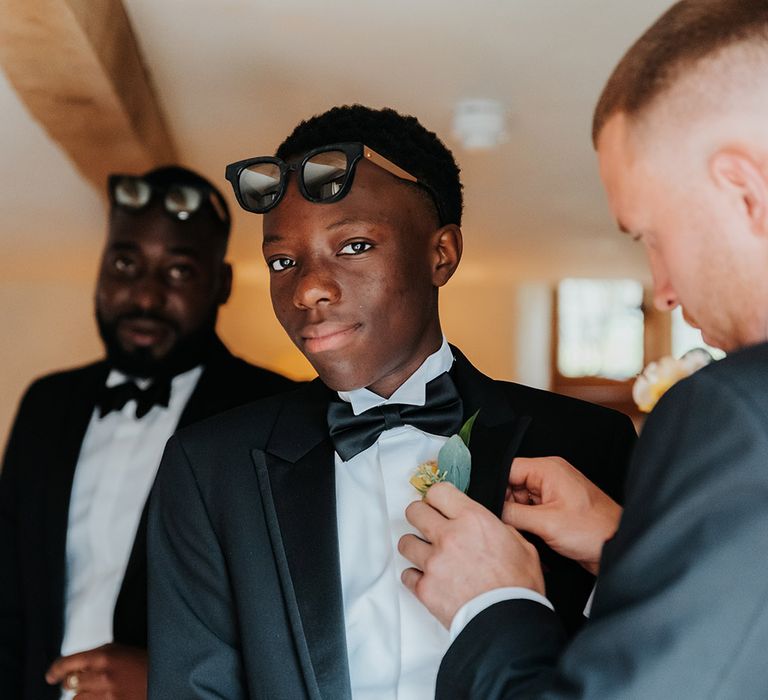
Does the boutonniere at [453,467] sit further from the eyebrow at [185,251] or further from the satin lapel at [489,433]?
the eyebrow at [185,251]

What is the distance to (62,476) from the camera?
2.37 metres

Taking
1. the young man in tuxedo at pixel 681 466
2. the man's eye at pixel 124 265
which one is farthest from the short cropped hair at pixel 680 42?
the man's eye at pixel 124 265

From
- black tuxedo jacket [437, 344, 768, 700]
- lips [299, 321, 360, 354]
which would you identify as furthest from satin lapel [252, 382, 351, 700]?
black tuxedo jacket [437, 344, 768, 700]

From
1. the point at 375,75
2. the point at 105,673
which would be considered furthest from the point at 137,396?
the point at 375,75

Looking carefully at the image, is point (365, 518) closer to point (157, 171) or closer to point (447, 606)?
point (447, 606)

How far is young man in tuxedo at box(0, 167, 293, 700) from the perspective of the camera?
2.24 meters

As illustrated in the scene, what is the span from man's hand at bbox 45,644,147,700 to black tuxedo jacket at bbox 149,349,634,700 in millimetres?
559

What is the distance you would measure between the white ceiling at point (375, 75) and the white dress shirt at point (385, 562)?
3.48 ft

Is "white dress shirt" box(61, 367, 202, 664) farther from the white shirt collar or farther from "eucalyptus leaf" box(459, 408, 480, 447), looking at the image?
"eucalyptus leaf" box(459, 408, 480, 447)

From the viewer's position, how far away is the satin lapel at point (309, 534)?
52.7 inches

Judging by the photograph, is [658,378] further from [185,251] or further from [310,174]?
[185,251]

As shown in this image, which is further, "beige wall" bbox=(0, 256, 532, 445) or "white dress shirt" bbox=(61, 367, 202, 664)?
"beige wall" bbox=(0, 256, 532, 445)

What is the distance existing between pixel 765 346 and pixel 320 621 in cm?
77

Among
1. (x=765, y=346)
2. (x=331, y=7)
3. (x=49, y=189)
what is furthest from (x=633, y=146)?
(x=49, y=189)
